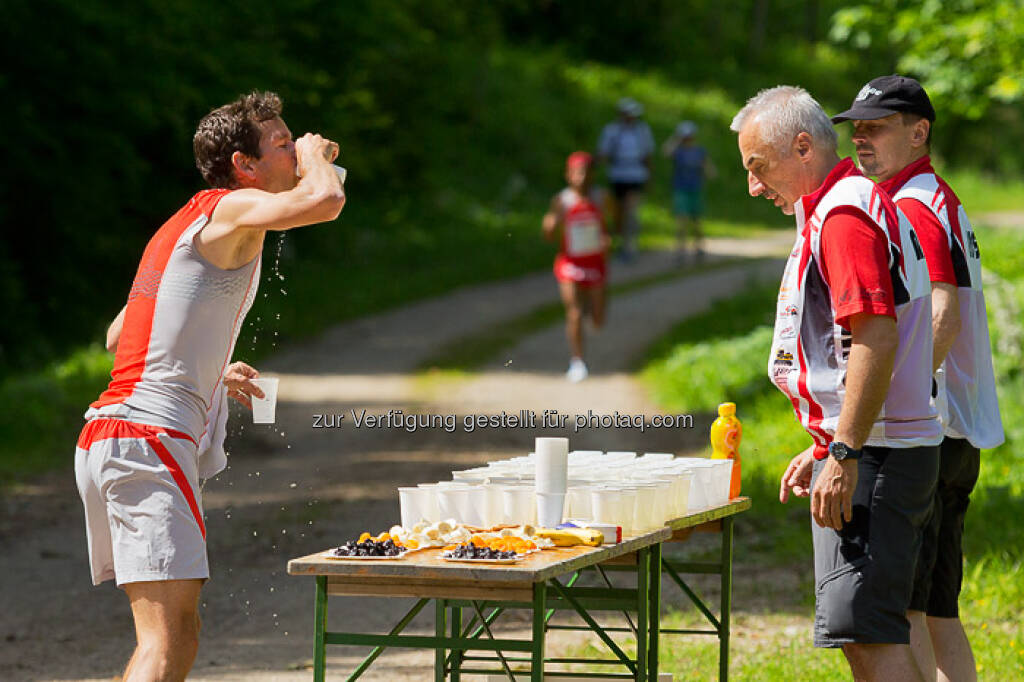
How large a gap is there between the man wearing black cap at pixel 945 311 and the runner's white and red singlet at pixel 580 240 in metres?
9.76

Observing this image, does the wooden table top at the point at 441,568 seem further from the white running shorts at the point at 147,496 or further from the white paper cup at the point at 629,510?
the white paper cup at the point at 629,510

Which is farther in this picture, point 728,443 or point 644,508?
point 728,443

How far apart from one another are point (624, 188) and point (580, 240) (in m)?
8.18

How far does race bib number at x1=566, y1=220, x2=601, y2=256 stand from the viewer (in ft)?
49.6

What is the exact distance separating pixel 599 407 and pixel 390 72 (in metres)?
14.6

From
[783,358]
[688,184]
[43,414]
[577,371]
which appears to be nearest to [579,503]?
[783,358]

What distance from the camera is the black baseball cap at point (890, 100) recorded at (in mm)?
5121

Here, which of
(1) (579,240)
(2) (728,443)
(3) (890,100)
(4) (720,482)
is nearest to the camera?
(3) (890,100)

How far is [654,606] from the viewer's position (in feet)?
17.3

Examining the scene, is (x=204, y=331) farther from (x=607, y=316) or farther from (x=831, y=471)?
(x=607, y=316)

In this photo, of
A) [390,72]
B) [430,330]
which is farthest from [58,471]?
[390,72]

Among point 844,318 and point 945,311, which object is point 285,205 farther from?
point 945,311

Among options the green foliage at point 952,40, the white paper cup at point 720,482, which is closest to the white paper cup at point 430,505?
the white paper cup at point 720,482

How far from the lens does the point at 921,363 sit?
14.7 feet
